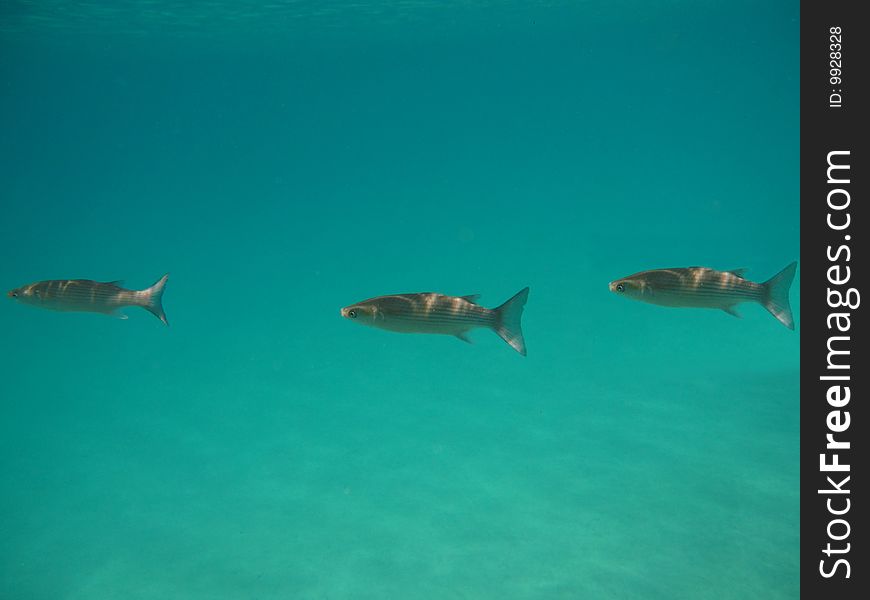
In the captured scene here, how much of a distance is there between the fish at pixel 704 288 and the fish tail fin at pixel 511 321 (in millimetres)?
823

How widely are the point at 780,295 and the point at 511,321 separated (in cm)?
237

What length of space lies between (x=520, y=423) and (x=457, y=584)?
5553 millimetres

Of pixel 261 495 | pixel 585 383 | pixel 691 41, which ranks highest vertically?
pixel 691 41

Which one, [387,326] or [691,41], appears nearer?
[387,326]

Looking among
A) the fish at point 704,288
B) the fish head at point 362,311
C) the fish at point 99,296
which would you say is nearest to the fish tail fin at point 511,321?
the fish at point 704,288

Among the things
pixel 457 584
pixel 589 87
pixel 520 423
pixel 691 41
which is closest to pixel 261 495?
pixel 457 584

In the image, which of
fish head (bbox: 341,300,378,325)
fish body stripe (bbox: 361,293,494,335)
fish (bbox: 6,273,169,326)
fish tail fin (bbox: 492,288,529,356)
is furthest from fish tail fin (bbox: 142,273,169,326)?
fish tail fin (bbox: 492,288,529,356)

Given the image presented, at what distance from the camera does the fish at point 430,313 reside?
5.15 m

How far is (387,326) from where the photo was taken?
17.1 ft

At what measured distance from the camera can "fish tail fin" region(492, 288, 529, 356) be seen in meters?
5.21

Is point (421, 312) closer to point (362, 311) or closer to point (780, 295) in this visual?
point (362, 311)
